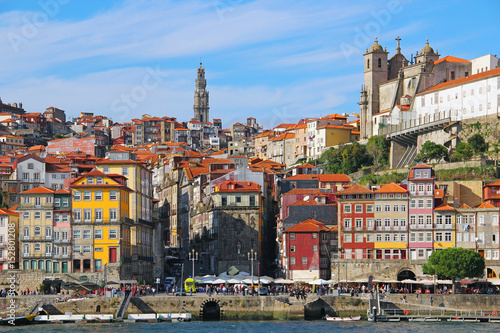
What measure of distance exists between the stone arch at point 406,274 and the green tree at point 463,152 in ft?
82.5

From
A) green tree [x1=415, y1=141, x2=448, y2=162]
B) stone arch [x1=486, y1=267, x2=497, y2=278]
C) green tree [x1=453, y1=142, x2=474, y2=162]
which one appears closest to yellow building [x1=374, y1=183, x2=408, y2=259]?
stone arch [x1=486, y1=267, x2=497, y2=278]

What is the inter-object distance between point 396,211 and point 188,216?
119 feet

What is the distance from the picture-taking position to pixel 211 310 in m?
79.9

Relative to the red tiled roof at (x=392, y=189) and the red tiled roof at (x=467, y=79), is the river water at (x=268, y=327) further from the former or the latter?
the red tiled roof at (x=467, y=79)

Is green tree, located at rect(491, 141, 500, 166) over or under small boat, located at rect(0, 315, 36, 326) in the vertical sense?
over

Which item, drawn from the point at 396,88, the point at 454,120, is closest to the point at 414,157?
the point at 454,120

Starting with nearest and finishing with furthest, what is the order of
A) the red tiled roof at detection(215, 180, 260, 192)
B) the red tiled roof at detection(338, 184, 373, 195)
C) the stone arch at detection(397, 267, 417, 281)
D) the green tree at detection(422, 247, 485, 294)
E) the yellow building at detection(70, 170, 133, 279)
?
the green tree at detection(422, 247, 485, 294) → the yellow building at detection(70, 170, 133, 279) → the stone arch at detection(397, 267, 417, 281) → the red tiled roof at detection(338, 184, 373, 195) → the red tiled roof at detection(215, 180, 260, 192)

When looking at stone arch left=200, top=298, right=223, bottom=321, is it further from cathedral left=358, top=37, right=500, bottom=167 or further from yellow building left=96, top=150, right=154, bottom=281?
cathedral left=358, top=37, right=500, bottom=167

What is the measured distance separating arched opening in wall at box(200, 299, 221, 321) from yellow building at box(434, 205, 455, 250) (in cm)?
2339

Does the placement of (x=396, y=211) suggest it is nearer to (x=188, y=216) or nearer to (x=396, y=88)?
(x=188, y=216)

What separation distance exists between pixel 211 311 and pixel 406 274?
2062 cm

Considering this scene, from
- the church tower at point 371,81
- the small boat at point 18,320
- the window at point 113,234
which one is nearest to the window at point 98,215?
the window at point 113,234

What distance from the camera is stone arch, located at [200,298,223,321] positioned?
79.0m

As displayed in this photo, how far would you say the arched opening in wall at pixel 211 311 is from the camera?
7931 cm
